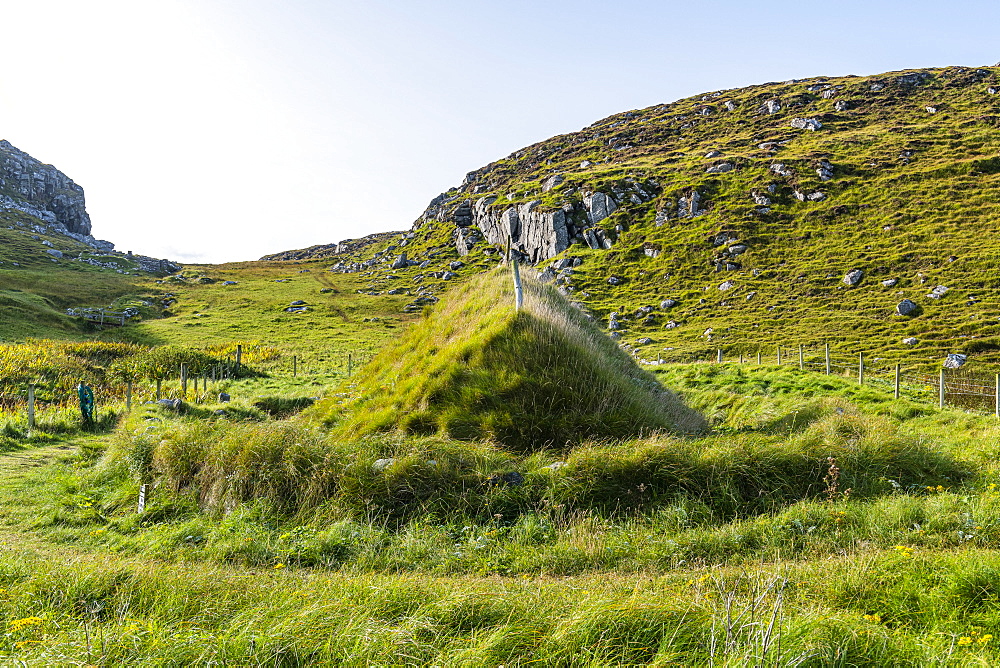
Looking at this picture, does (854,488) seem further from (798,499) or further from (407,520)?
(407,520)

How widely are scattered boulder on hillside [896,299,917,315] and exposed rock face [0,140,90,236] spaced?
220 meters

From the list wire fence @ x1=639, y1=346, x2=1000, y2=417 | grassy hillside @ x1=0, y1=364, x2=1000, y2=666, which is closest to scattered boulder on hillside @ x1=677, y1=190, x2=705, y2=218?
wire fence @ x1=639, y1=346, x2=1000, y2=417

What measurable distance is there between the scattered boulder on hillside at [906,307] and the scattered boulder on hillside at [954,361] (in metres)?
12.9

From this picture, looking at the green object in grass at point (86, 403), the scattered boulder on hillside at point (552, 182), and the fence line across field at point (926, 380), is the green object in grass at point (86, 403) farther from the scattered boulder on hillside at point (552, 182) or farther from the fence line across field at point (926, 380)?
the scattered boulder on hillside at point (552, 182)

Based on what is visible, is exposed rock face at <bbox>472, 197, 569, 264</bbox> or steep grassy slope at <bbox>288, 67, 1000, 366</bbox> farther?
exposed rock face at <bbox>472, 197, 569, 264</bbox>

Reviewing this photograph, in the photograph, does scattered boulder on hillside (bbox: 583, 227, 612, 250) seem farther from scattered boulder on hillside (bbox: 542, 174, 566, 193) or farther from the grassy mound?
the grassy mound

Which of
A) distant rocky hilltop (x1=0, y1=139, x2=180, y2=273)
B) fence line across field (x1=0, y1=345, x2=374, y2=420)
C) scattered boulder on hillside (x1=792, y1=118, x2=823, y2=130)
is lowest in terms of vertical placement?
fence line across field (x1=0, y1=345, x2=374, y2=420)

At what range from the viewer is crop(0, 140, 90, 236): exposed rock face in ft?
557

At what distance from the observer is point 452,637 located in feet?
13.0

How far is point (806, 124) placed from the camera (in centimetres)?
11450

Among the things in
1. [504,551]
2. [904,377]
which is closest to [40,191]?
[504,551]

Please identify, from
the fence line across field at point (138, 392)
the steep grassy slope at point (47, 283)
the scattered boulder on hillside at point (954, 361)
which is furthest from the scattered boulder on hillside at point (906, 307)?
the steep grassy slope at point (47, 283)

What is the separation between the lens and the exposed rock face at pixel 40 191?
6688 inches

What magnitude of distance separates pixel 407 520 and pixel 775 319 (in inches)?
2187
